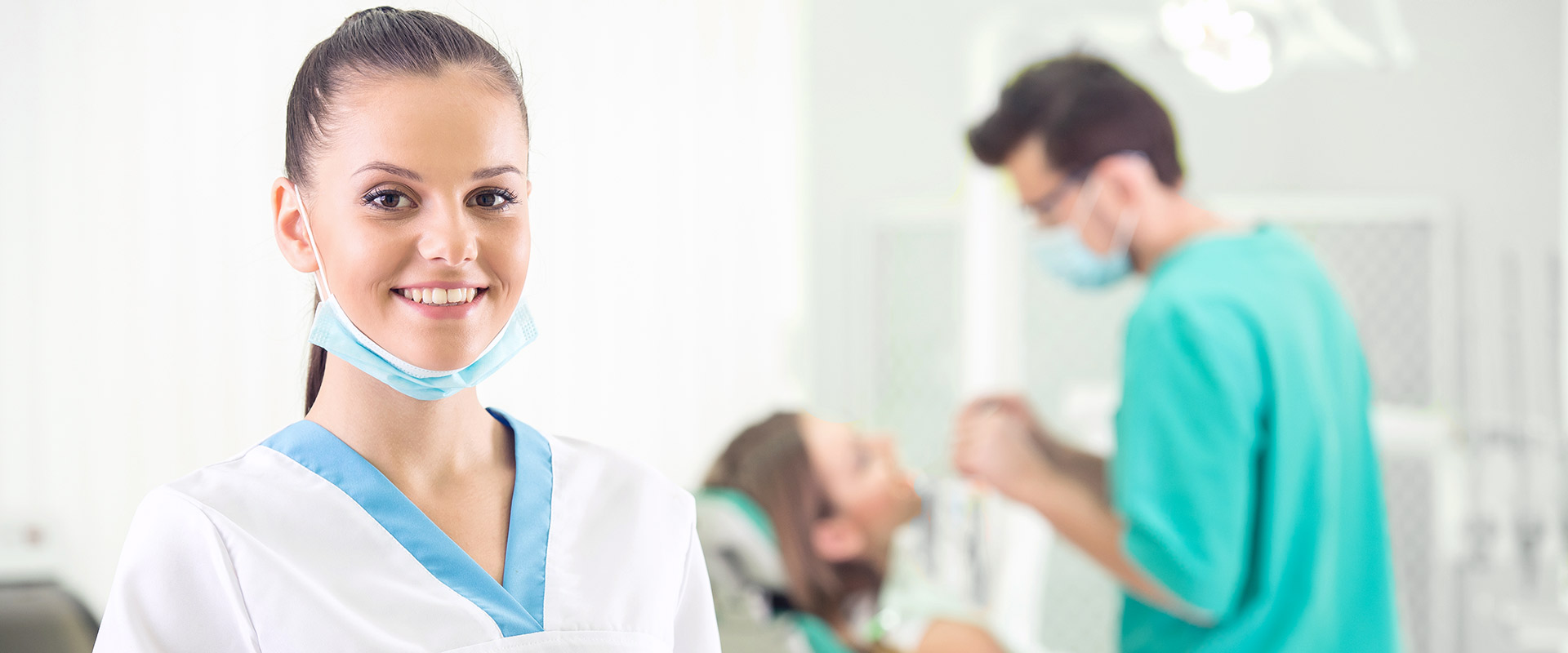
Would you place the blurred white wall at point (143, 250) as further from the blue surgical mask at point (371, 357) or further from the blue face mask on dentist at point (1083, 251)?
the blue face mask on dentist at point (1083, 251)

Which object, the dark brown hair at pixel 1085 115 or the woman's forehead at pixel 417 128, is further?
the dark brown hair at pixel 1085 115

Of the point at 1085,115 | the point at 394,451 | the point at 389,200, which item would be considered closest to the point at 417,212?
the point at 389,200

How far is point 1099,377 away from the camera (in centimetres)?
224

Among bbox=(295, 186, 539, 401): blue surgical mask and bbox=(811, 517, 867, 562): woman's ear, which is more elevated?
bbox=(295, 186, 539, 401): blue surgical mask

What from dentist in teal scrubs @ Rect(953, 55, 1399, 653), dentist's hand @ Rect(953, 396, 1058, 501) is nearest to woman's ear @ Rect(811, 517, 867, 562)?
dentist's hand @ Rect(953, 396, 1058, 501)

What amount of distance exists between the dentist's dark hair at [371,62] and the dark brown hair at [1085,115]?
0.89 m

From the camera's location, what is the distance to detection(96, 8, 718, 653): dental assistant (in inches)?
16.8

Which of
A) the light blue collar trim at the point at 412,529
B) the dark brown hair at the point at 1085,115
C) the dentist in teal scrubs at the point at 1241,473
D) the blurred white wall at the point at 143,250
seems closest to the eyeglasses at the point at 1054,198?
the dark brown hair at the point at 1085,115

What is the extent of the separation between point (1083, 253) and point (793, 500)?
0.49m

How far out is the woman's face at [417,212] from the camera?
0.43 metres

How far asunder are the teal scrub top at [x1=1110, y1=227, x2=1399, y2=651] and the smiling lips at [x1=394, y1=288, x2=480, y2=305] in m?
0.78

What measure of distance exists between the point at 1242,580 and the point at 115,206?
1.14m

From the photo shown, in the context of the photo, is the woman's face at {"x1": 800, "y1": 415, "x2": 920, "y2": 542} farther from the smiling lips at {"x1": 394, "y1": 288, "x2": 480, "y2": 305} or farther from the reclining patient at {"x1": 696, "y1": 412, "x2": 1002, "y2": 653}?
the smiling lips at {"x1": 394, "y1": 288, "x2": 480, "y2": 305}

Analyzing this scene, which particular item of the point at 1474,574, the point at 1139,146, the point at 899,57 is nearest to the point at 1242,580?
the point at 1139,146
